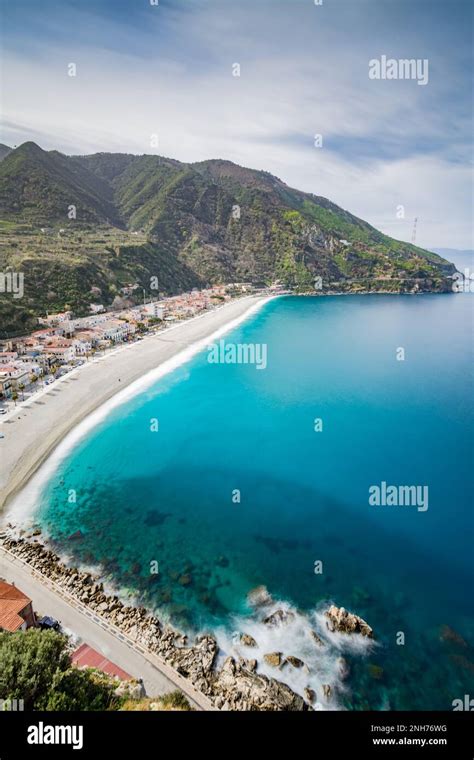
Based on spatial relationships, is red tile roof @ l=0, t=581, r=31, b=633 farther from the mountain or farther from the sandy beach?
the mountain

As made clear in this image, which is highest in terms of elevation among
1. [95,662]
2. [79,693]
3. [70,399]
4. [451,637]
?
[70,399]

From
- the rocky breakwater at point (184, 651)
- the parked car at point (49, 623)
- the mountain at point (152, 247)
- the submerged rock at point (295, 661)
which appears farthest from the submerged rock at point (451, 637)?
the mountain at point (152, 247)

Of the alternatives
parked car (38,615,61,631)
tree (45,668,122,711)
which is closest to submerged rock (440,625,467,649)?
tree (45,668,122,711)

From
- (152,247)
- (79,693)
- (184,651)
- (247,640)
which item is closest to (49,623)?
(184,651)

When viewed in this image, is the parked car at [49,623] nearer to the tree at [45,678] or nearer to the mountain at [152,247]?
the tree at [45,678]

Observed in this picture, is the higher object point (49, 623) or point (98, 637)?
point (49, 623)

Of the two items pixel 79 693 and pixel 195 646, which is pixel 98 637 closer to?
pixel 195 646

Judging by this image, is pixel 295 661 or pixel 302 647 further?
pixel 302 647
